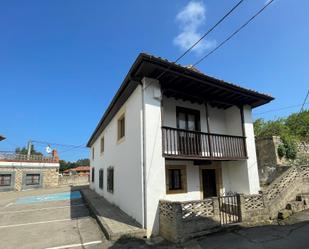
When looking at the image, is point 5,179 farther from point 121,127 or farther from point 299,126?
point 299,126

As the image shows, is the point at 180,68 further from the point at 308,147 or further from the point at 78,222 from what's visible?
the point at 308,147

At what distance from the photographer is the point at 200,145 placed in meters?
8.22

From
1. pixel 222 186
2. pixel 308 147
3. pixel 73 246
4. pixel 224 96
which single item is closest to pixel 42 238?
pixel 73 246

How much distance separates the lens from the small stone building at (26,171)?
25.1m

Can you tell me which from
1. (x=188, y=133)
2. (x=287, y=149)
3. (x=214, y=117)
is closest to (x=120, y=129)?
(x=188, y=133)

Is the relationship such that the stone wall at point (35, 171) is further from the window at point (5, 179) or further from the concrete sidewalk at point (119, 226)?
the concrete sidewalk at point (119, 226)

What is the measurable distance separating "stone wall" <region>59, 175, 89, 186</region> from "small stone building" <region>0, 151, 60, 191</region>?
265cm

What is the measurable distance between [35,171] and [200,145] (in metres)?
26.2

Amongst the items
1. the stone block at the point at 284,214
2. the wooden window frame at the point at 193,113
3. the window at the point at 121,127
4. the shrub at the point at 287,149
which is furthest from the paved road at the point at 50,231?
the shrub at the point at 287,149

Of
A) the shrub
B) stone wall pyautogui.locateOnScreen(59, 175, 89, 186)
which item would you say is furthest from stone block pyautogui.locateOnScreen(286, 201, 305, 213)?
stone wall pyautogui.locateOnScreen(59, 175, 89, 186)

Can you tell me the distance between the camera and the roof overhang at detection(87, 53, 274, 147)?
6.99m

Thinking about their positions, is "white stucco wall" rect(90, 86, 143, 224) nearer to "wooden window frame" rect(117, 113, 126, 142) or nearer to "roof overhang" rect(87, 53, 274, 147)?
"wooden window frame" rect(117, 113, 126, 142)

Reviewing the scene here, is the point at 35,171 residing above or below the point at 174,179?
above

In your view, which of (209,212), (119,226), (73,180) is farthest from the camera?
(73,180)
